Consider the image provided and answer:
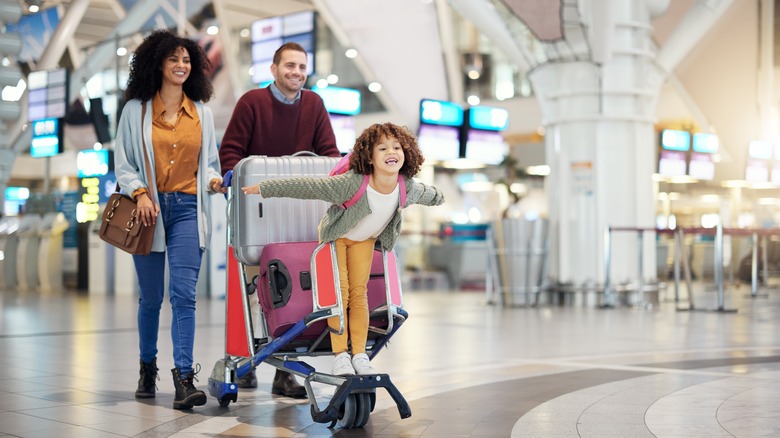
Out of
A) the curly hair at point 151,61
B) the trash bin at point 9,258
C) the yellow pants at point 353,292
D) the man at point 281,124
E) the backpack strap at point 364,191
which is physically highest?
the curly hair at point 151,61

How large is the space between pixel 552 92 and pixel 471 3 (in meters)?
1.57

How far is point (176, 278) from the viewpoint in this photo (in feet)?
15.6

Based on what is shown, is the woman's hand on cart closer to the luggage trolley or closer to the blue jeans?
the luggage trolley

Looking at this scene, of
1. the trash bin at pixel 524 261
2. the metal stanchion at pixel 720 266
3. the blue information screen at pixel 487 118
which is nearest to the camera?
the metal stanchion at pixel 720 266

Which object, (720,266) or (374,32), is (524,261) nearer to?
(720,266)

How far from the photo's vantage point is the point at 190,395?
457cm

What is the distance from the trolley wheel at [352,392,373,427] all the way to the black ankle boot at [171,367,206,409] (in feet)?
2.76

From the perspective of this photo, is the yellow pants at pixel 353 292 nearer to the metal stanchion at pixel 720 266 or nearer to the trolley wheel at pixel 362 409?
the trolley wheel at pixel 362 409

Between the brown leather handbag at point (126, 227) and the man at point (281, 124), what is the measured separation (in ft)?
1.62

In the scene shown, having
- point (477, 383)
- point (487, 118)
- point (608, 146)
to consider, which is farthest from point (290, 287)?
point (487, 118)

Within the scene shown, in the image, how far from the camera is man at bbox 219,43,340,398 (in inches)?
198

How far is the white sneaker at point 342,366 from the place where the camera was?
4125 mm

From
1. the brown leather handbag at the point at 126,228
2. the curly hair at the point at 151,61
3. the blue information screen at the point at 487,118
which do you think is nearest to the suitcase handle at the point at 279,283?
the brown leather handbag at the point at 126,228

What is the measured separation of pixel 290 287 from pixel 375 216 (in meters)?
0.46
